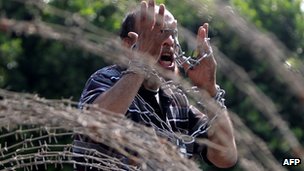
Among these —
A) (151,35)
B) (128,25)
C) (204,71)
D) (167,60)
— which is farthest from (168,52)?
(151,35)

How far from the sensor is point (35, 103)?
230cm

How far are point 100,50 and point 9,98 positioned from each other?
0.93 ft

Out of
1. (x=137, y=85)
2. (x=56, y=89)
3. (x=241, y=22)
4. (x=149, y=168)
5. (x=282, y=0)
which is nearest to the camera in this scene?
(x=241, y=22)

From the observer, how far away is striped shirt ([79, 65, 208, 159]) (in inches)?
131

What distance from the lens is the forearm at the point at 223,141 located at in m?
3.29

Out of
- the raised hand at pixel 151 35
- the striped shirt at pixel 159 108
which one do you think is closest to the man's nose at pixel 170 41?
the striped shirt at pixel 159 108

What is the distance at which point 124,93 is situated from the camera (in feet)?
10.2

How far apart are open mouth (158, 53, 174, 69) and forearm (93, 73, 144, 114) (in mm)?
185

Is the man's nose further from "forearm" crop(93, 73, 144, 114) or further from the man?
"forearm" crop(93, 73, 144, 114)

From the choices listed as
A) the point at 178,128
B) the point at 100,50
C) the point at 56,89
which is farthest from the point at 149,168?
the point at 56,89

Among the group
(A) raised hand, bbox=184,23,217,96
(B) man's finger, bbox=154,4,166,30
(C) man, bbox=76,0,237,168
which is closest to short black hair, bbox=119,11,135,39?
(C) man, bbox=76,0,237,168

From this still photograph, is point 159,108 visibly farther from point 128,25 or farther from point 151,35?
point 151,35

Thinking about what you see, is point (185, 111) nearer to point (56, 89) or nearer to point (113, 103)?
point (113, 103)

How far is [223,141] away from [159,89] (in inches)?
10.9
